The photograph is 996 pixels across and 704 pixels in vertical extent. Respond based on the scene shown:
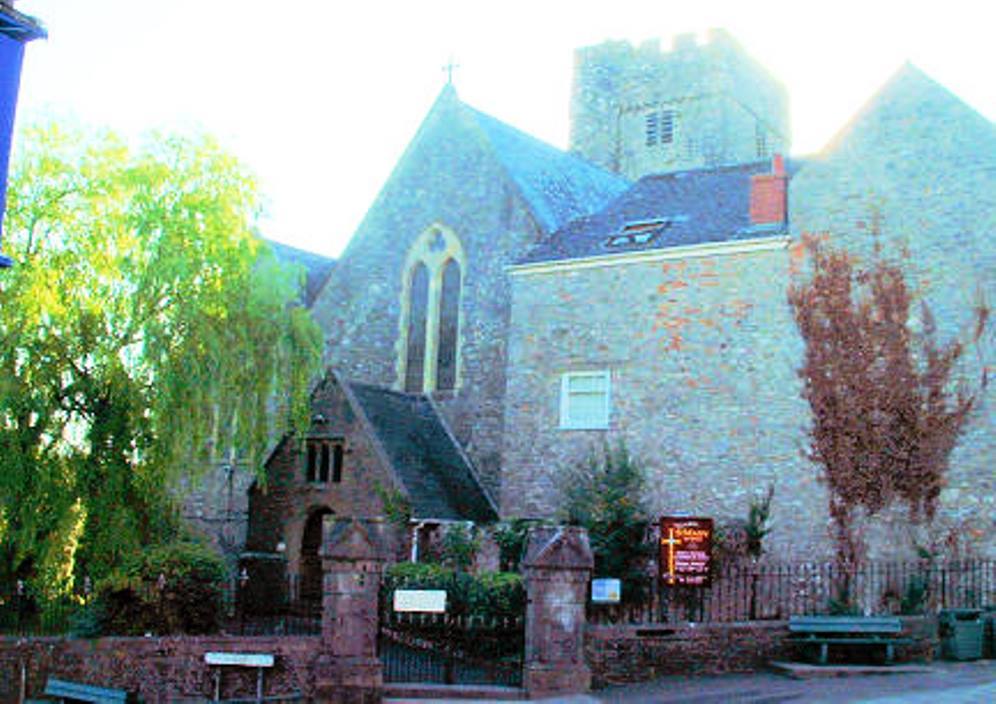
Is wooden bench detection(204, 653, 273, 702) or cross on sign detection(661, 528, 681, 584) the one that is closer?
wooden bench detection(204, 653, 273, 702)

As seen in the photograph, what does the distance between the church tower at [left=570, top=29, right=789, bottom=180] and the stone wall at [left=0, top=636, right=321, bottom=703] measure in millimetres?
35796

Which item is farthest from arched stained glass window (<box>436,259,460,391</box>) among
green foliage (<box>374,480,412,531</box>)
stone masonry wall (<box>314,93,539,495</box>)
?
green foliage (<box>374,480,412,531</box>)

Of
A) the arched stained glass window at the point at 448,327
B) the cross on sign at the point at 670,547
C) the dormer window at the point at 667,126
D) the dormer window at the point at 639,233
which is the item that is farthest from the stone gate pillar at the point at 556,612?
the dormer window at the point at 667,126

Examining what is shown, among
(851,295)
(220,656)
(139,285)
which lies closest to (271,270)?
(139,285)

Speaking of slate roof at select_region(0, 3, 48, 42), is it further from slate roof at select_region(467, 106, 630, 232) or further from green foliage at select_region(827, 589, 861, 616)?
slate roof at select_region(467, 106, 630, 232)

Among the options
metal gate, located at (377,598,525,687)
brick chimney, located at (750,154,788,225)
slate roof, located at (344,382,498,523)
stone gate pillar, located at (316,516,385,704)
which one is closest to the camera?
stone gate pillar, located at (316,516,385,704)

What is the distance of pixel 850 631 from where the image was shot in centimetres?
2000

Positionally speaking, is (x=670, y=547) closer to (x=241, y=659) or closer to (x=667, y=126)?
(x=241, y=659)

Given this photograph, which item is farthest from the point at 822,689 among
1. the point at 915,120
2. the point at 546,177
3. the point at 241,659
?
the point at 546,177

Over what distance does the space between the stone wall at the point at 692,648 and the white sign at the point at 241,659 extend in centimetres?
456

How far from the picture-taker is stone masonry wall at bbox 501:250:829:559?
2684cm

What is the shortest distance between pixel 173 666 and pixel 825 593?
1284cm

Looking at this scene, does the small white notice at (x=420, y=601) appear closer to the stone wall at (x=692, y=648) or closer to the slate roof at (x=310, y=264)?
the stone wall at (x=692, y=648)

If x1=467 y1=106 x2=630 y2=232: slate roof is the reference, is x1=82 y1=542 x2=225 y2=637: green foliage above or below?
below
